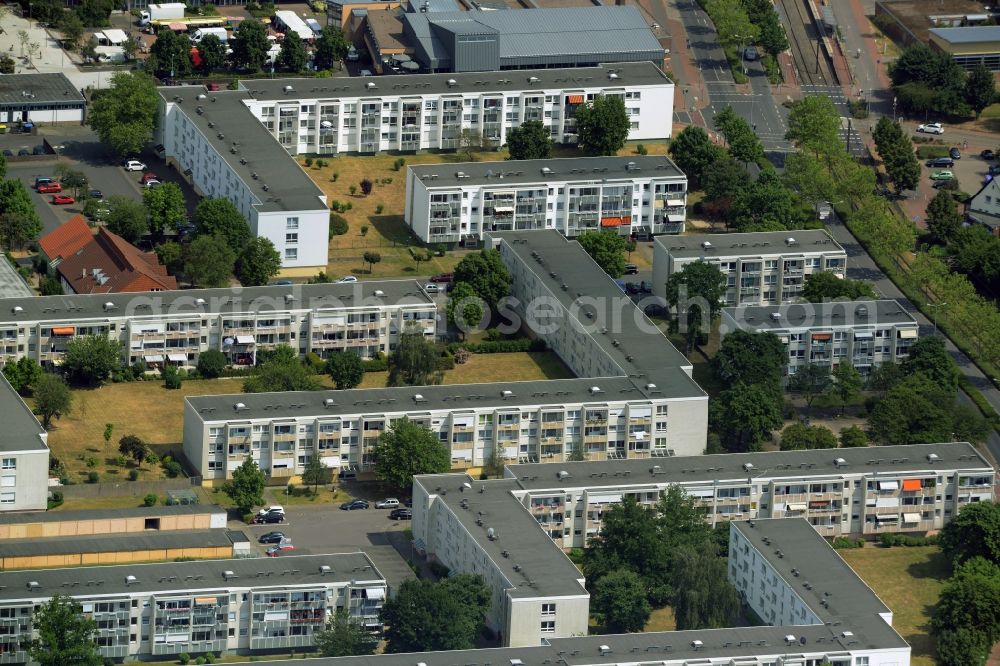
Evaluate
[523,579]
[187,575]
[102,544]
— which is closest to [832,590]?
[523,579]

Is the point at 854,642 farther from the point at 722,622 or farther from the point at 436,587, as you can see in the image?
the point at 436,587

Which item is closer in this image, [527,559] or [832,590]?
[832,590]

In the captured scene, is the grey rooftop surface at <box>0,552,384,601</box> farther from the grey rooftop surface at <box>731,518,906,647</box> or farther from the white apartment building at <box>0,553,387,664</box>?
the grey rooftop surface at <box>731,518,906,647</box>

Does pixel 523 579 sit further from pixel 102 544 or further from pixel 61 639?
pixel 61 639

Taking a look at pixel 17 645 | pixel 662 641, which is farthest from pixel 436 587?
pixel 17 645

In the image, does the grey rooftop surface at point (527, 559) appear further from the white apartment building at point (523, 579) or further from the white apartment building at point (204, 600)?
the white apartment building at point (204, 600)

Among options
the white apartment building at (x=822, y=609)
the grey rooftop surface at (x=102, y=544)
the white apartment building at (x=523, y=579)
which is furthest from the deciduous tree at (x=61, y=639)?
Answer: the white apartment building at (x=822, y=609)
